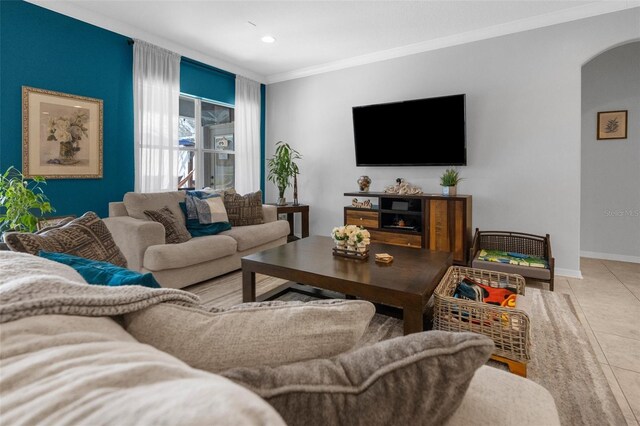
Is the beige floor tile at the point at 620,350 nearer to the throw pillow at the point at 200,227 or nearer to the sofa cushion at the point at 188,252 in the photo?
the sofa cushion at the point at 188,252

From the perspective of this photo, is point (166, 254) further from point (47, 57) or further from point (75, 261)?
point (47, 57)

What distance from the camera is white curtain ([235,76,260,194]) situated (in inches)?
197

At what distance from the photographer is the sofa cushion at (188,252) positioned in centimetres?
271

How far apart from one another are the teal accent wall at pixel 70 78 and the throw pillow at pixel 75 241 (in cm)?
A: 231

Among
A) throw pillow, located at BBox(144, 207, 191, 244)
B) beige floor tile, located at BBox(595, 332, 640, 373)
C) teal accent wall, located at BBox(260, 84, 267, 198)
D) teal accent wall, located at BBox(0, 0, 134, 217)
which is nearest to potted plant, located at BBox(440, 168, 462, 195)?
beige floor tile, located at BBox(595, 332, 640, 373)

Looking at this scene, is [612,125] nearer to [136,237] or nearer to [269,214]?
[269,214]

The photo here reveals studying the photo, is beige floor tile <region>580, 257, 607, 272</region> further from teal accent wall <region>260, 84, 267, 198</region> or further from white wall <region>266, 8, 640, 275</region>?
teal accent wall <region>260, 84, 267, 198</region>

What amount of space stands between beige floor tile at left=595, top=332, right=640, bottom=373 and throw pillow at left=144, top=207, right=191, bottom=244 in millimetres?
3217

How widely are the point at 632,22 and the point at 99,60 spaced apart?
5258 millimetres

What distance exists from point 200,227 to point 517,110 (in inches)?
143

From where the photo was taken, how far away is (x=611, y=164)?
160 inches

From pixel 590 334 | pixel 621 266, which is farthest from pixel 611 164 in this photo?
pixel 590 334

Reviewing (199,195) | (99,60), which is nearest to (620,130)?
(199,195)

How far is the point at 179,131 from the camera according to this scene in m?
4.41
